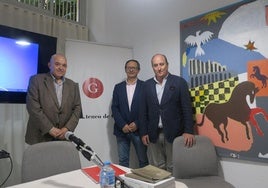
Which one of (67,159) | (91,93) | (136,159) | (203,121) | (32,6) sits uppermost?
(32,6)

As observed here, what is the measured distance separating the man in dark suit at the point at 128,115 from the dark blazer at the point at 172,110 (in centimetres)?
33

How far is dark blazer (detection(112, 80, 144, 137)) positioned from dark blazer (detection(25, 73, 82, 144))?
0.69 metres

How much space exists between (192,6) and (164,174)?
224cm

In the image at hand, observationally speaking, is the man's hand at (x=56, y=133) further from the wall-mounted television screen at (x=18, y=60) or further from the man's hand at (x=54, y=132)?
the wall-mounted television screen at (x=18, y=60)

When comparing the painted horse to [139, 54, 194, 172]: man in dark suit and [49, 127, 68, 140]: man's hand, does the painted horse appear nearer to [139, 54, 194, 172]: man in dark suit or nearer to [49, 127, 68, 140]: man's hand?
[139, 54, 194, 172]: man in dark suit

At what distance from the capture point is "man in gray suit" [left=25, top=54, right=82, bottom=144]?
2365 millimetres

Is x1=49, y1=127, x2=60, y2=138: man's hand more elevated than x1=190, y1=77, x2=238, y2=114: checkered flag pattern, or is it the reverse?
x1=190, y1=77, x2=238, y2=114: checkered flag pattern

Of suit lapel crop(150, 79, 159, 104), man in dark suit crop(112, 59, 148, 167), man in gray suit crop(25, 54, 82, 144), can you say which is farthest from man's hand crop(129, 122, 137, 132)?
man in gray suit crop(25, 54, 82, 144)

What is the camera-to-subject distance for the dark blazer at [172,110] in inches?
102

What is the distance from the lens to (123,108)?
3.11 metres

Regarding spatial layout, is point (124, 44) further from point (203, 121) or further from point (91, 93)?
point (203, 121)

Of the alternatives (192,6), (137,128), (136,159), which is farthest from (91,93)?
(192,6)

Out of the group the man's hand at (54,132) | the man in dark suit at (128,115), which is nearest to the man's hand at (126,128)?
the man in dark suit at (128,115)

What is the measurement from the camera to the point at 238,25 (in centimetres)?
247
